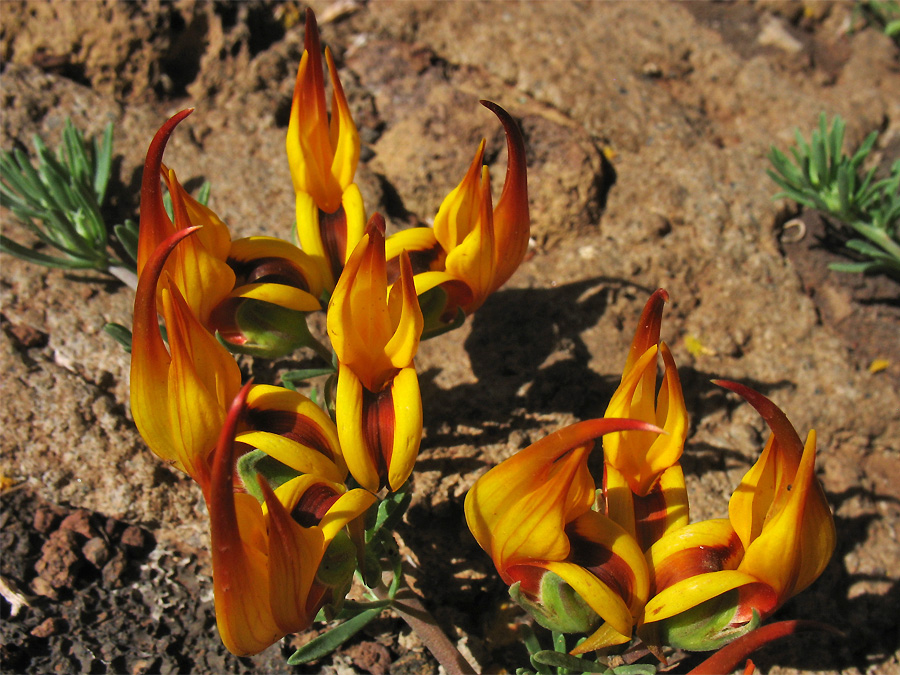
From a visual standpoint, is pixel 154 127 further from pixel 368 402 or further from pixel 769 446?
pixel 769 446

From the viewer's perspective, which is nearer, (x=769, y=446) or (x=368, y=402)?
(x=769, y=446)

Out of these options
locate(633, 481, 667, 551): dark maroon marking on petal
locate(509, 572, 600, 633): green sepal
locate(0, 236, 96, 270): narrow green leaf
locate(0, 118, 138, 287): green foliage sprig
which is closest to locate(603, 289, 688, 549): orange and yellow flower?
locate(633, 481, 667, 551): dark maroon marking on petal

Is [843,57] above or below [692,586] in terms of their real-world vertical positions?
above

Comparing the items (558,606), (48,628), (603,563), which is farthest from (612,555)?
(48,628)

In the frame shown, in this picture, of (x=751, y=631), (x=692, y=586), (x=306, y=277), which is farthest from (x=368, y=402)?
(x=751, y=631)

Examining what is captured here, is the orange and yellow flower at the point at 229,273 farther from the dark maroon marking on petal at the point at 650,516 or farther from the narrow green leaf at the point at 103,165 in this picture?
the narrow green leaf at the point at 103,165

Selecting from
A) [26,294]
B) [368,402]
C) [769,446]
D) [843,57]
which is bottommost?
[26,294]
